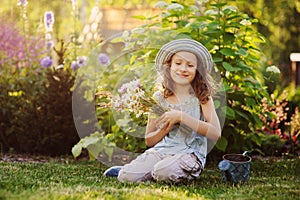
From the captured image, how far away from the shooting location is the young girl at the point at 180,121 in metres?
3.54

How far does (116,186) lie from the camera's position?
333cm

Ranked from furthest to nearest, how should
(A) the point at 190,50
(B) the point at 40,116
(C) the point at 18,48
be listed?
(C) the point at 18,48 < (B) the point at 40,116 < (A) the point at 190,50

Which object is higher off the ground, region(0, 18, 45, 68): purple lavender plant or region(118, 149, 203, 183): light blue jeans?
→ region(0, 18, 45, 68): purple lavender plant

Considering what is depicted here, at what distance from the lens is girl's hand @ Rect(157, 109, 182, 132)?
349cm

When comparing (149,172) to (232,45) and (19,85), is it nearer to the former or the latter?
(232,45)

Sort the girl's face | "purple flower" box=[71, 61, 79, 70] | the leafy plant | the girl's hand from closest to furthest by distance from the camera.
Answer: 1. the girl's hand
2. the girl's face
3. the leafy plant
4. "purple flower" box=[71, 61, 79, 70]

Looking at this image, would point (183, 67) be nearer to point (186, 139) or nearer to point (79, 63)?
point (186, 139)

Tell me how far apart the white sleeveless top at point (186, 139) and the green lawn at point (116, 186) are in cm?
23

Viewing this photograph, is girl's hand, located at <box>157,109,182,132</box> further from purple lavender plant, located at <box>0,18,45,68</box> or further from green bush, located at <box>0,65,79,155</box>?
purple lavender plant, located at <box>0,18,45,68</box>

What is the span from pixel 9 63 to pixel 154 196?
3.18m

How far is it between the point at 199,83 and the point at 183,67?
17 cm

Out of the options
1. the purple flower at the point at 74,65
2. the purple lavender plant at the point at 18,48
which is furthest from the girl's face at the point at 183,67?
the purple lavender plant at the point at 18,48

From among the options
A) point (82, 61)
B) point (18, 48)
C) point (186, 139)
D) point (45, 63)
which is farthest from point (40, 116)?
point (186, 139)

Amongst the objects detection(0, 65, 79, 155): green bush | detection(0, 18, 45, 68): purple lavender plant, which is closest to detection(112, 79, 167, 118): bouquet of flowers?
detection(0, 65, 79, 155): green bush
